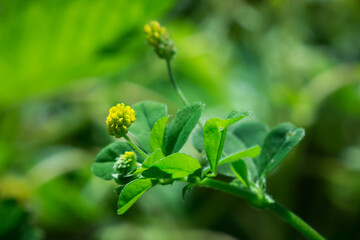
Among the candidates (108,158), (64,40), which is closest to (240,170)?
(108,158)

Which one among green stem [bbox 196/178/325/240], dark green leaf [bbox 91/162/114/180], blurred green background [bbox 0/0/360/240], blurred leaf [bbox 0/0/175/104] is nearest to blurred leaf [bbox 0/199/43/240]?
dark green leaf [bbox 91/162/114/180]

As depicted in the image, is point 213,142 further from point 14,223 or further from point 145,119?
point 14,223

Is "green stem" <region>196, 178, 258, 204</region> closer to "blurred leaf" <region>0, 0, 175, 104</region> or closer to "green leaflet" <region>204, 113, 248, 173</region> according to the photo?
"green leaflet" <region>204, 113, 248, 173</region>

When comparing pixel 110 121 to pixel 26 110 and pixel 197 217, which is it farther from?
pixel 26 110

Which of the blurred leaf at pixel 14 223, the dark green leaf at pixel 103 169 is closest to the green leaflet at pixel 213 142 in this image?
the dark green leaf at pixel 103 169

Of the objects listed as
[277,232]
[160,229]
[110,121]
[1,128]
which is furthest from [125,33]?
[110,121]
